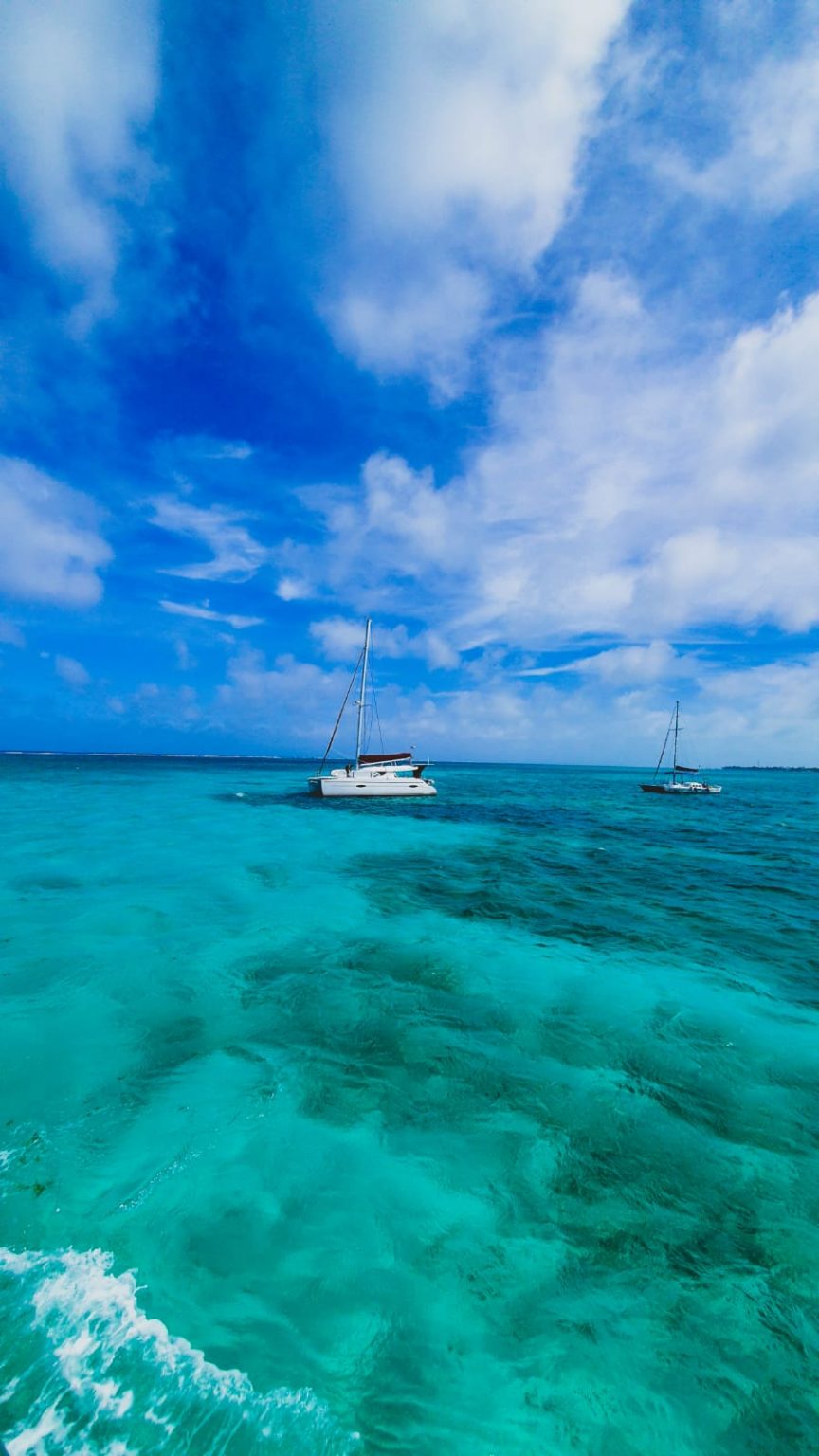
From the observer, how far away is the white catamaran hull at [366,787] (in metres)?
39.1

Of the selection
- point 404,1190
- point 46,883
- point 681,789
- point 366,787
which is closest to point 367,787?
point 366,787

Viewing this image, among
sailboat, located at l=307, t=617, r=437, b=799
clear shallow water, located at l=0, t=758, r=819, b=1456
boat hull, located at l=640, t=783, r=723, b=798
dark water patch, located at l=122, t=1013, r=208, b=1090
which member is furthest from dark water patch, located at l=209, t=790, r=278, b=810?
boat hull, located at l=640, t=783, r=723, b=798

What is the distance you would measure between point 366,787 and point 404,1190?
3494 cm

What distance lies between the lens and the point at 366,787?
130 ft

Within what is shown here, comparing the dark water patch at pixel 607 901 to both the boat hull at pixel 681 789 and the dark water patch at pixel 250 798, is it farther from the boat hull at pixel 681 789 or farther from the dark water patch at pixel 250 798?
the boat hull at pixel 681 789

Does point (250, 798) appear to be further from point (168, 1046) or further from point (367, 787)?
point (168, 1046)

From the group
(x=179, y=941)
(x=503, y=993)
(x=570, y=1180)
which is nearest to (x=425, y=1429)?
(x=570, y=1180)

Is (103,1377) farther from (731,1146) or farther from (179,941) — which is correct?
(179,941)

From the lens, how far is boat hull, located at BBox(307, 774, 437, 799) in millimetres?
39031

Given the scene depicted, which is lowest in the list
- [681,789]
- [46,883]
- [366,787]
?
[46,883]

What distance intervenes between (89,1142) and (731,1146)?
6402 mm

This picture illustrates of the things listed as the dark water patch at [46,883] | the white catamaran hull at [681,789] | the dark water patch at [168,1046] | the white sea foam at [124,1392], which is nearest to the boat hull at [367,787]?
the dark water patch at [46,883]

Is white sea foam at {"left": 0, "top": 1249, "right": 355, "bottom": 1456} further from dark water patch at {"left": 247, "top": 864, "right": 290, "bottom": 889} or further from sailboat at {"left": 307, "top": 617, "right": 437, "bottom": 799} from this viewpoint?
sailboat at {"left": 307, "top": 617, "right": 437, "bottom": 799}

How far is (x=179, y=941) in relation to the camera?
1045 centimetres
